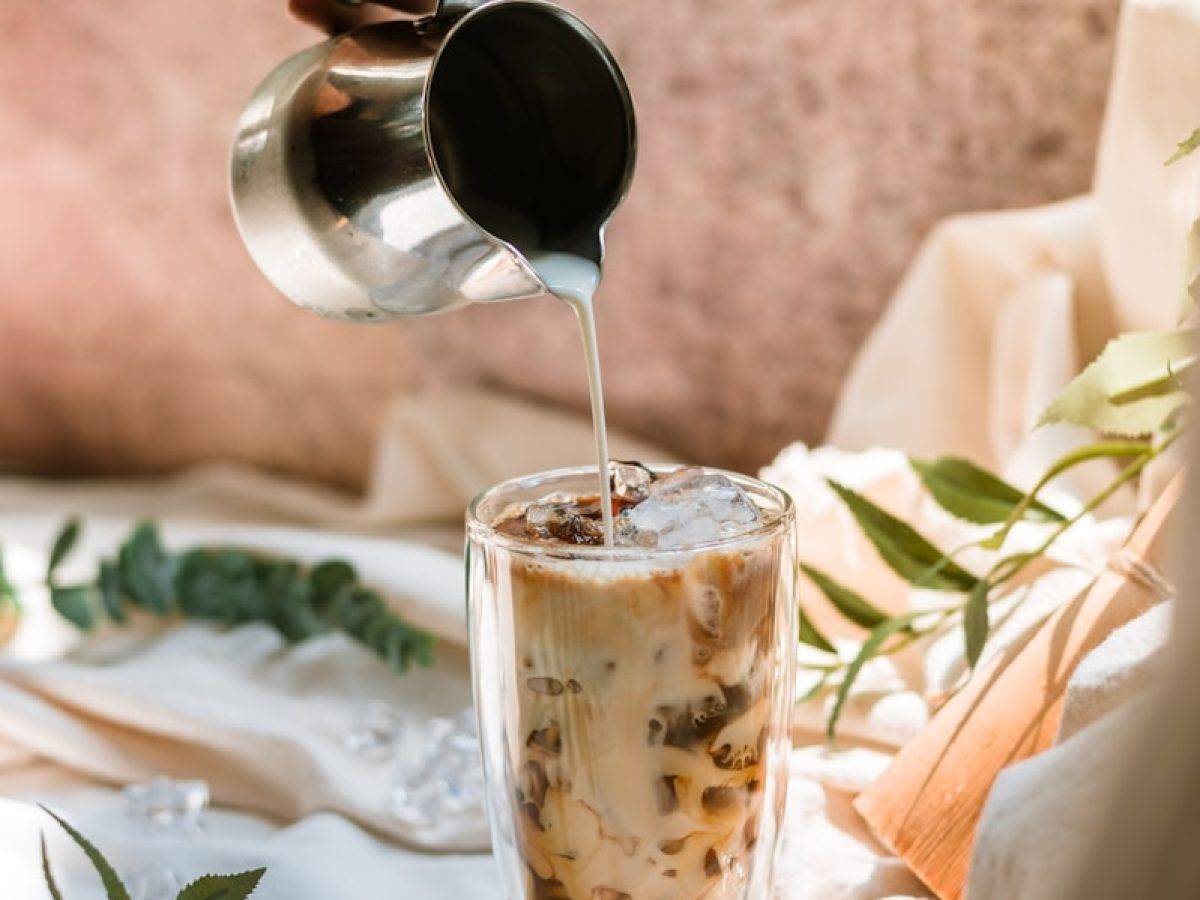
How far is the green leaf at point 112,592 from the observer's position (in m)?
1.15

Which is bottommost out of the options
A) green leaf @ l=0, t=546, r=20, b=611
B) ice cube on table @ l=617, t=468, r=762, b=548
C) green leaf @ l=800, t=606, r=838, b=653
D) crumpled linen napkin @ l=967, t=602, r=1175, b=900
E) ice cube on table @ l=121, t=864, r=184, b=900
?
green leaf @ l=0, t=546, r=20, b=611

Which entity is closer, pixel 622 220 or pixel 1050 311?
pixel 1050 311

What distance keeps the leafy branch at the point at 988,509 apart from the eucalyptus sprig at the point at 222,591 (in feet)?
1.24

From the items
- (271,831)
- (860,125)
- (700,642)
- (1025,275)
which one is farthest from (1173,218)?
(271,831)

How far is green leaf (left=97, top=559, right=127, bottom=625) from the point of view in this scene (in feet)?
3.77

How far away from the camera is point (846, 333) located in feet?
4.57

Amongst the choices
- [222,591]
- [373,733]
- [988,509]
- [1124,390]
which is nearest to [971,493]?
[988,509]

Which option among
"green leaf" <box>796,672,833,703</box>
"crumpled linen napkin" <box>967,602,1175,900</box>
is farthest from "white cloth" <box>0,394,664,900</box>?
"crumpled linen napkin" <box>967,602,1175,900</box>

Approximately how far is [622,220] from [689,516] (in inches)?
34.2

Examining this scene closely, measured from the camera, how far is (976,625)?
758mm

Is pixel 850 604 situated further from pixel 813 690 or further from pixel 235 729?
pixel 235 729

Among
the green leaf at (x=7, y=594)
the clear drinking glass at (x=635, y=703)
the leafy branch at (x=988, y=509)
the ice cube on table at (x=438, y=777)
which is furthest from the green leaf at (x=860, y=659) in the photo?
the green leaf at (x=7, y=594)

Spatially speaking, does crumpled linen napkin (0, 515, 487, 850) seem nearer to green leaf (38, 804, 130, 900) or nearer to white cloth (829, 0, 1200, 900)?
green leaf (38, 804, 130, 900)

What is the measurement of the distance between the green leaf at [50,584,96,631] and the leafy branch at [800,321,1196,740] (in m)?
0.63
